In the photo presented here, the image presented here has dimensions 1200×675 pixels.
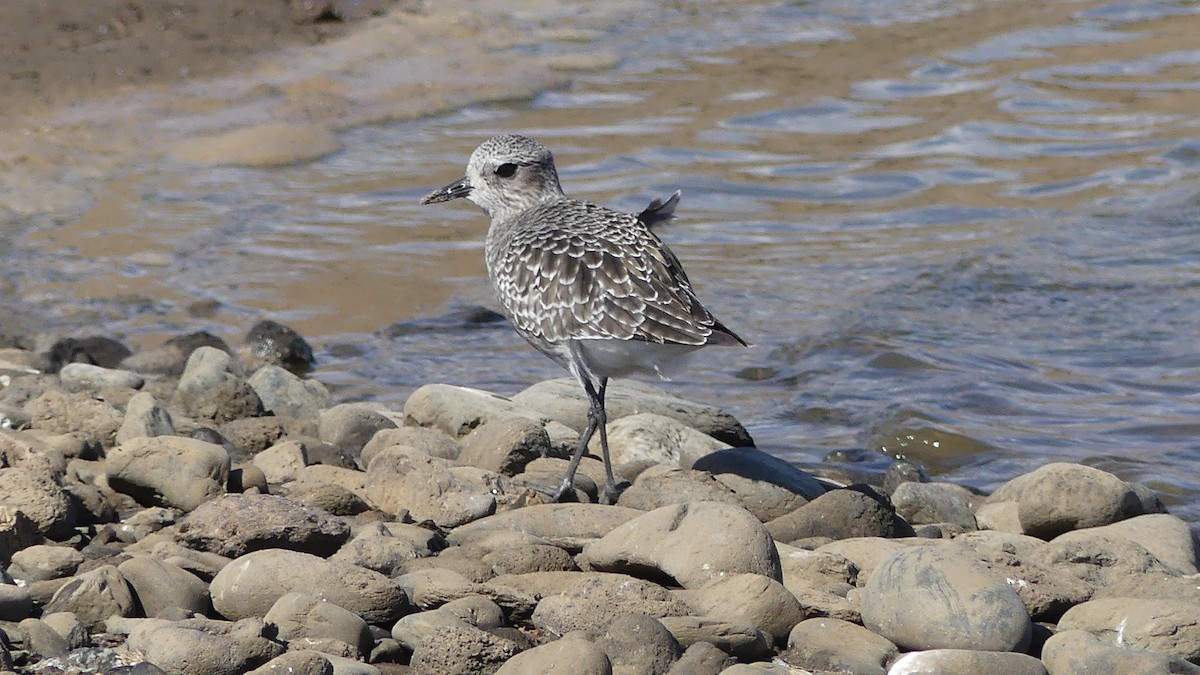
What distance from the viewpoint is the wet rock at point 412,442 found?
22.5 ft

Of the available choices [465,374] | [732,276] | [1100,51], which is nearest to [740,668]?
[465,374]

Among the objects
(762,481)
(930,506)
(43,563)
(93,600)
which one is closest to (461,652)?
(93,600)

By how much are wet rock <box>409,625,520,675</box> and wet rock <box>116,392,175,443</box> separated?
253 centimetres

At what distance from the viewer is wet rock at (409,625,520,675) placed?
4.46m

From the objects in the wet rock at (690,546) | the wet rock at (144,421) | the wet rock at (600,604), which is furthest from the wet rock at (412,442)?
the wet rock at (600,604)

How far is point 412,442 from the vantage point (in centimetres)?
689

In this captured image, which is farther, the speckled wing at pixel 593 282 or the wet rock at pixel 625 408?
the wet rock at pixel 625 408

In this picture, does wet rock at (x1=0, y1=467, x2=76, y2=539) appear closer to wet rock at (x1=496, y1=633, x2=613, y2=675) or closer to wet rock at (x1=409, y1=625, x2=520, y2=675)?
wet rock at (x1=409, y1=625, x2=520, y2=675)

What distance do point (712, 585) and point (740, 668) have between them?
0.59m

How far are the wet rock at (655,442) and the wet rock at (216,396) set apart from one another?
1.75 m

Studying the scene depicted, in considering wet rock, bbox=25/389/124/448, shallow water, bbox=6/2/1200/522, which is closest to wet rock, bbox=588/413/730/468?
shallow water, bbox=6/2/1200/522

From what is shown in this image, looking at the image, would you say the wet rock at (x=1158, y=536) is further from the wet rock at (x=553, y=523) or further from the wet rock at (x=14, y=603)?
the wet rock at (x=14, y=603)

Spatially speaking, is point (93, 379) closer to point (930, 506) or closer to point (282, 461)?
point (282, 461)

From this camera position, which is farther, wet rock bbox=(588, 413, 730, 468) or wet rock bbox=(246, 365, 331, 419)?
wet rock bbox=(246, 365, 331, 419)
